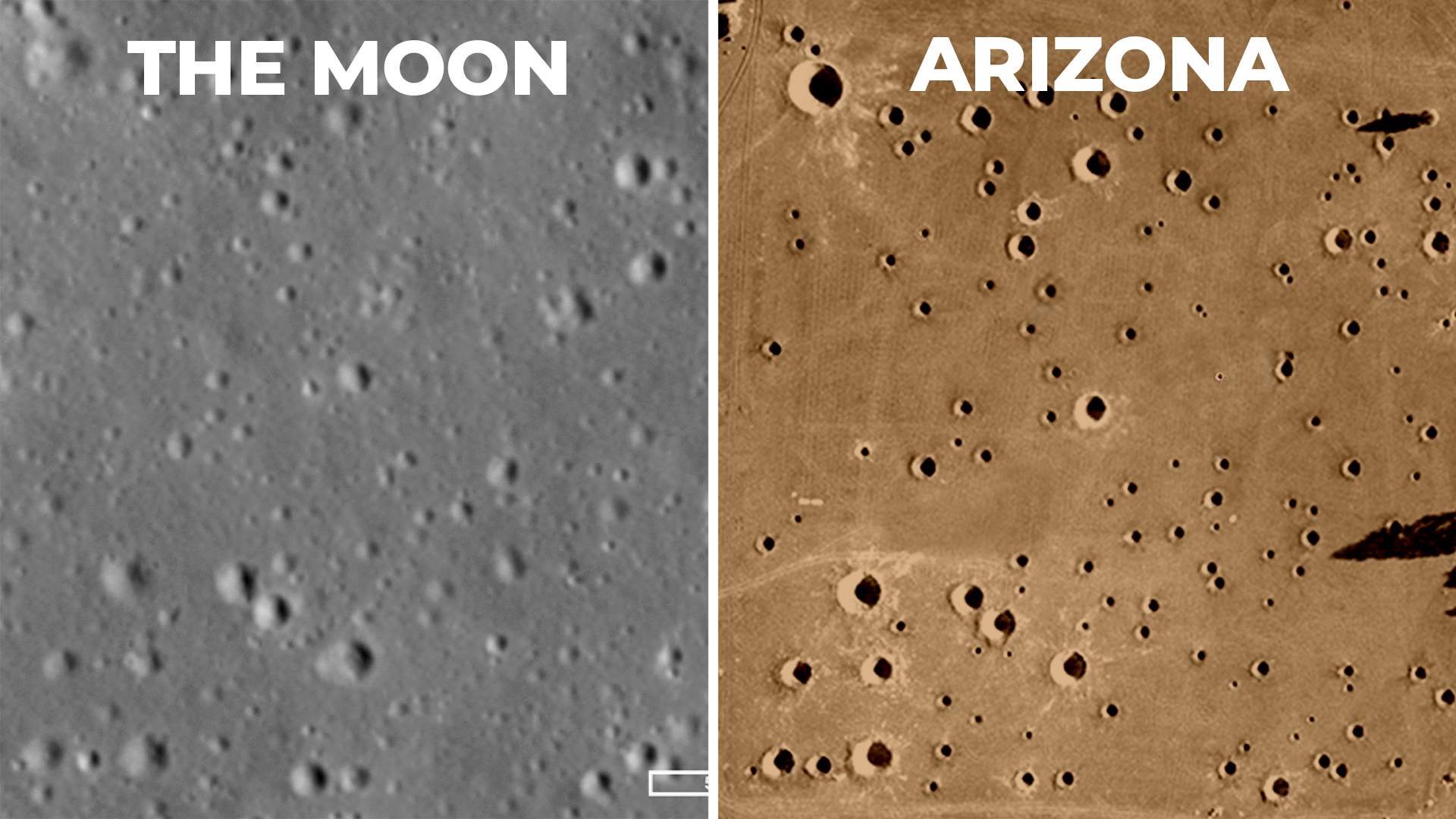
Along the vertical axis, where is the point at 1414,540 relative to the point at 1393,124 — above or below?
A: below

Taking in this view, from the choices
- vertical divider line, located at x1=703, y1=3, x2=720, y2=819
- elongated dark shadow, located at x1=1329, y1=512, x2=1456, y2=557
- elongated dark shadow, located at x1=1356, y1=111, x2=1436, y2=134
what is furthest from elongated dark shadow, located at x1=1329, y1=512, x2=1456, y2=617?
vertical divider line, located at x1=703, y1=3, x2=720, y2=819

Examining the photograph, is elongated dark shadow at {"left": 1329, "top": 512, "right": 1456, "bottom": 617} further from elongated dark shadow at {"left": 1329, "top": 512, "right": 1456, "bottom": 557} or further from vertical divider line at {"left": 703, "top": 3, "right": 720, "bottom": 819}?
vertical divider line at {"left": 703, "top": 3, "right": 720, "bottom": 819}

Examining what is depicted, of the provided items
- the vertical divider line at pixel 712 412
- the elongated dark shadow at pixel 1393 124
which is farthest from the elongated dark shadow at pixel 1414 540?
the vertical divider line at pixel 712 412

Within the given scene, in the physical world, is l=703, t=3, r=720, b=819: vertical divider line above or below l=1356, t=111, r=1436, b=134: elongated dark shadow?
Answer: below

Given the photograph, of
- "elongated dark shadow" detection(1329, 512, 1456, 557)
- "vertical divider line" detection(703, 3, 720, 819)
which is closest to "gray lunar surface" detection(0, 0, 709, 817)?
"vertical divider line" detection(703, 3, 720, 819)

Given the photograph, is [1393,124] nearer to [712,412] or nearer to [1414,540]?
[1414,540]

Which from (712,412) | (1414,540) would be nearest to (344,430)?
(712,412)

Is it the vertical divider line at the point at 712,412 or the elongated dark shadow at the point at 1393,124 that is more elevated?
the elongated dark shadow at the point at 1393,124

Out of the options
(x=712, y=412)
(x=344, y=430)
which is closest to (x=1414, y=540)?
(x=712, y=412)

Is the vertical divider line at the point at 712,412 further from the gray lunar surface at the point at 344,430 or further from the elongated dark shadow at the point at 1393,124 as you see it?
the elongated dark shadow at the point at 1393,124
